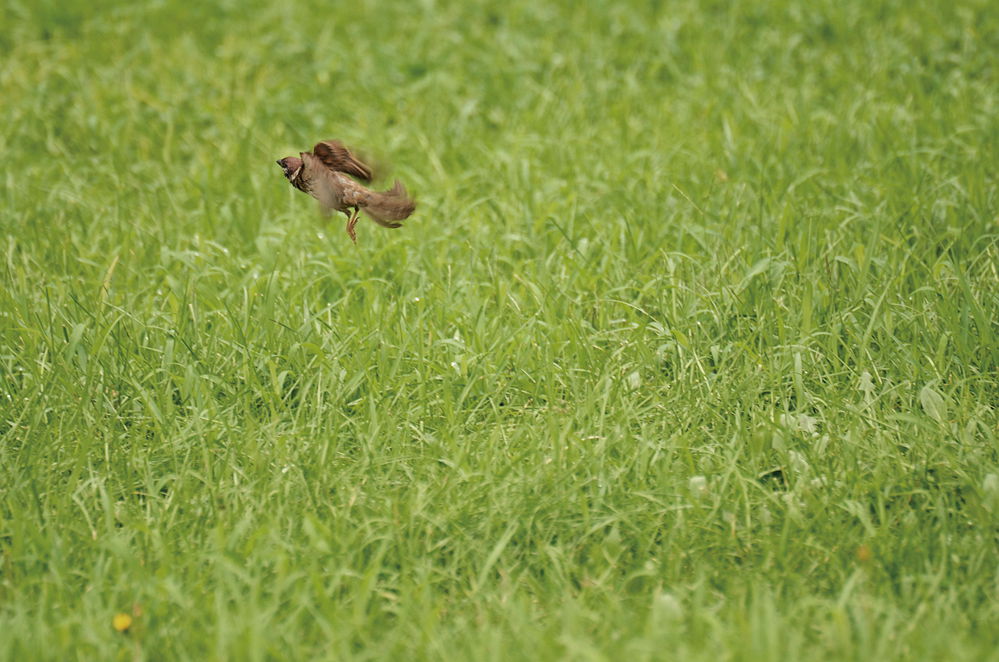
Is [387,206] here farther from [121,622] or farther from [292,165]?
[121,622]

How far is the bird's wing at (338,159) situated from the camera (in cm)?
313

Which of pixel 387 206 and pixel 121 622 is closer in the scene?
pixel 121 622

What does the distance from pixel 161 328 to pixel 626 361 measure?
1.41m

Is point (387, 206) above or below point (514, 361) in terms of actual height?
above

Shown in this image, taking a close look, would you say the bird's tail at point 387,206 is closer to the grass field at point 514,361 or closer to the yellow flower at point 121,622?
the grass field at point 514,361

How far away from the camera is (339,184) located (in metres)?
3.15

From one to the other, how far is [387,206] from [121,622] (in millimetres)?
1372

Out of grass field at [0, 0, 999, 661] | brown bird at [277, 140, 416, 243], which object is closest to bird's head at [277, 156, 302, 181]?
brown bird at [277, 140, 416, 243]

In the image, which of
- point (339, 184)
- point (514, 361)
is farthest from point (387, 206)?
point (514, 361)

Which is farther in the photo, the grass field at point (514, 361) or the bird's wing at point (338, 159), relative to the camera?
the bird's wing at point (338, 159)

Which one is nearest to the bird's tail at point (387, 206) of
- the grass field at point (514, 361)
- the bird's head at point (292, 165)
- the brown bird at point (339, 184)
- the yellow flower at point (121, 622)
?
the brown bird at point (339, 184)

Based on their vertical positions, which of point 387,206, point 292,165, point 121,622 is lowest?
point 121,622

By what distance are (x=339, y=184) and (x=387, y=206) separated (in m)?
0.16

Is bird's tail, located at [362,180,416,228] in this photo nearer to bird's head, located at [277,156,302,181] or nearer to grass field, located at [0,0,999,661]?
bird's head, located at [277,156,302,181]
